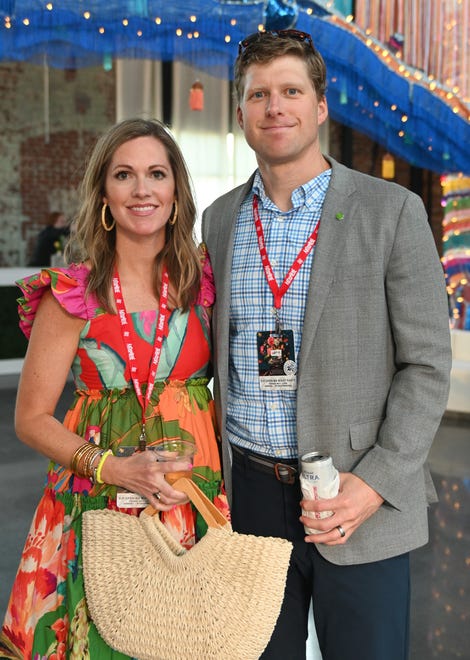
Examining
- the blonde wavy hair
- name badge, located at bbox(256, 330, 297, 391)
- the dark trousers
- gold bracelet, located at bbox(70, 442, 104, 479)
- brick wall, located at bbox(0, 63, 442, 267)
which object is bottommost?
the dark trousers

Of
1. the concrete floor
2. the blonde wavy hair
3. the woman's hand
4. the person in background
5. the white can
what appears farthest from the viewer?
the person in background

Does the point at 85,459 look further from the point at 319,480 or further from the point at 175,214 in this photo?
the point at 175,214

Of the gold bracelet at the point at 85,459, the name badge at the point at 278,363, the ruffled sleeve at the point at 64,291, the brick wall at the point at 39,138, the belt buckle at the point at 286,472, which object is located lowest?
the belt buckle at the point at 286,472

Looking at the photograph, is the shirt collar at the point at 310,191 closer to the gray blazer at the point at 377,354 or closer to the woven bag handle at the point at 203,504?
the gray blazer at the point at 377,354

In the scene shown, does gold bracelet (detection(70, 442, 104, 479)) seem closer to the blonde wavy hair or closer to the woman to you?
the woman

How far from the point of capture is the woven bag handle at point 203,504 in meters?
1.47

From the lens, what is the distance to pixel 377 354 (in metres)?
1.56

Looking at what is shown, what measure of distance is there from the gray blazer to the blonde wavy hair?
13.9 inches

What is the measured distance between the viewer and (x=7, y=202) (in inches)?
394

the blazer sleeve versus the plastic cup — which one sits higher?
the blazer sleeve

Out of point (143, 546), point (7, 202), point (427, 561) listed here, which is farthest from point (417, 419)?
point (7, 202)

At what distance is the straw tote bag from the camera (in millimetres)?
1412

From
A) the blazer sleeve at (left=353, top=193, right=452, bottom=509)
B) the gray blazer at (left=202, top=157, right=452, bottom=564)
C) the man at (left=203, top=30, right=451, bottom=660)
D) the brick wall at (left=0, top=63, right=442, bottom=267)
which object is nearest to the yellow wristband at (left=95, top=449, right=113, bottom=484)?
the man at (left=203, top=30, right=451, bottom=660)

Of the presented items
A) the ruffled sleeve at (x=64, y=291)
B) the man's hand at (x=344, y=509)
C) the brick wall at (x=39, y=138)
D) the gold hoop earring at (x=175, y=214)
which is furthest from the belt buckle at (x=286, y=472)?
the brick wall at (x=39, y=138)
